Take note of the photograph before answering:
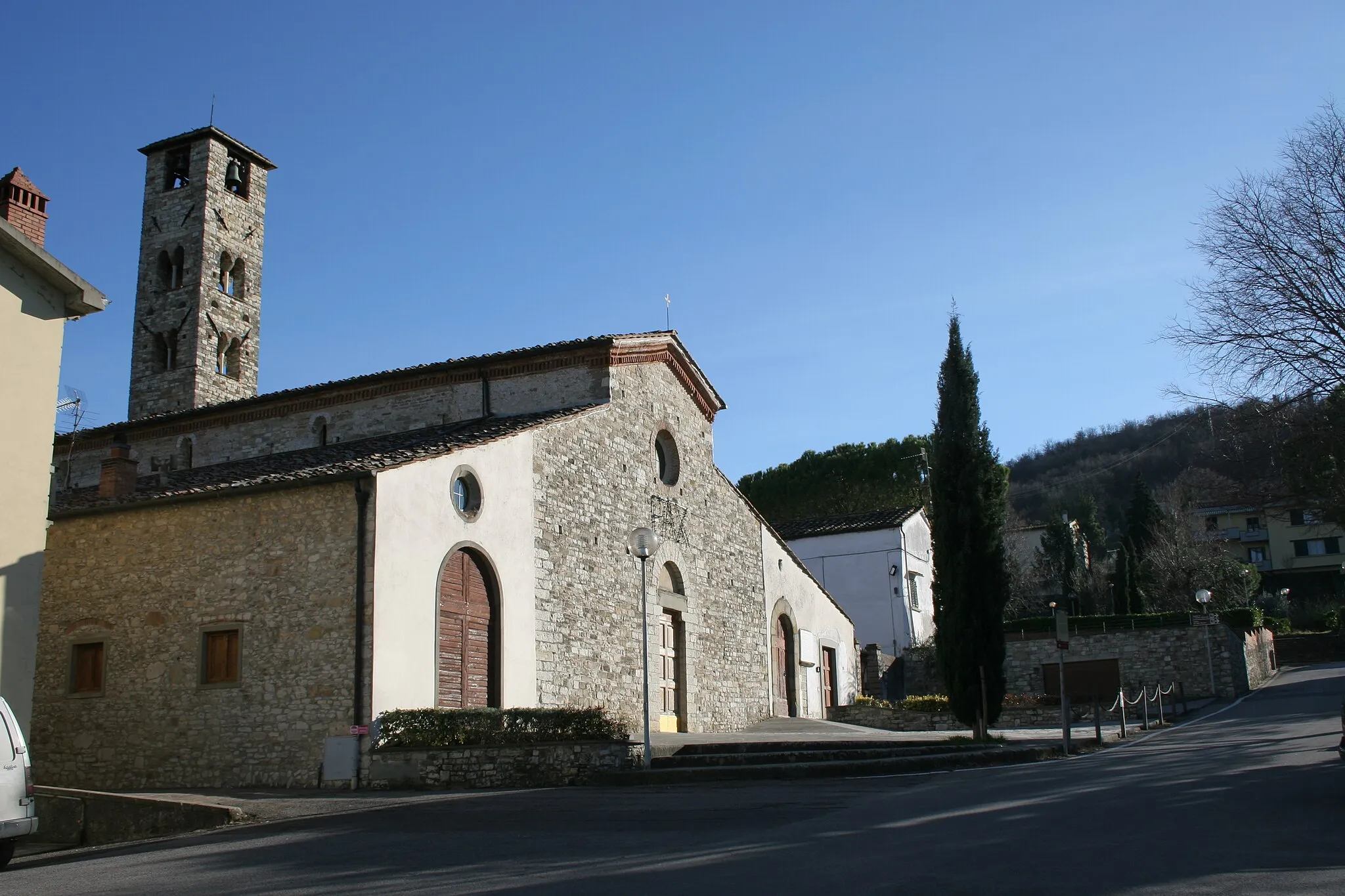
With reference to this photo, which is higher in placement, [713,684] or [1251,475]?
[1251,475]

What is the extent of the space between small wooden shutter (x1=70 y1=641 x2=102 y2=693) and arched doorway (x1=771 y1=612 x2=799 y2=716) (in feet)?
50.9

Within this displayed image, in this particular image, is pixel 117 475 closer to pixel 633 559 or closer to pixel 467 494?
pixel 467 494

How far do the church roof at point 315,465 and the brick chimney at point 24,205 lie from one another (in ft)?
15.2

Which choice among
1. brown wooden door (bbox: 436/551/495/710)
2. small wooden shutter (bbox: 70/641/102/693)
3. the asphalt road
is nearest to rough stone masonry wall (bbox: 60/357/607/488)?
brown wooden door (bbox: 436/551/495/710)

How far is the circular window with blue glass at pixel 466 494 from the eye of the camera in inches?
653

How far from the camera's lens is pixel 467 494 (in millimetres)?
16938

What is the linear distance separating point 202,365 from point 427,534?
21.0 metres

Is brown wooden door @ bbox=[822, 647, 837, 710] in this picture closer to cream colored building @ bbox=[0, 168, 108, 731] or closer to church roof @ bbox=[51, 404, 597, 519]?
church roof @ bbox=[51, 404, 597, 519]

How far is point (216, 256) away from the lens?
3441 cm

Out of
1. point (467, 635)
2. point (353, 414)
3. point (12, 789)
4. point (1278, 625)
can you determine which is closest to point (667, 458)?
point (353, 414)

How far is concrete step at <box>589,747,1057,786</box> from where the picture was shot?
13727 millimetres

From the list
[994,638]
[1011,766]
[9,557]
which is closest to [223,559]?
[9,557]

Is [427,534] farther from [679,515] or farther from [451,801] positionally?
[679,515]

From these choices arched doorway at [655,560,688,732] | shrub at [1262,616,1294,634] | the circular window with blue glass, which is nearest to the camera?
the circular window with blue glass
